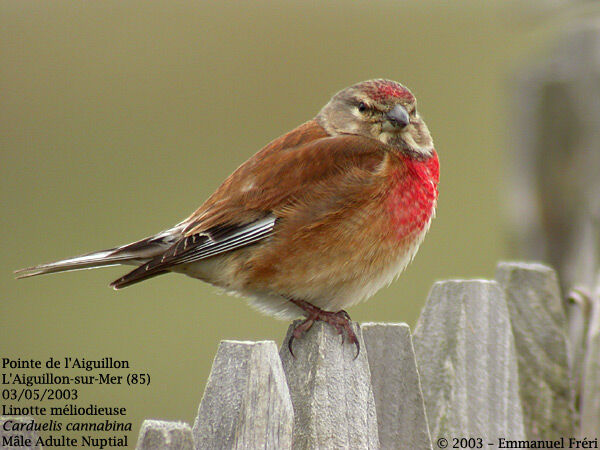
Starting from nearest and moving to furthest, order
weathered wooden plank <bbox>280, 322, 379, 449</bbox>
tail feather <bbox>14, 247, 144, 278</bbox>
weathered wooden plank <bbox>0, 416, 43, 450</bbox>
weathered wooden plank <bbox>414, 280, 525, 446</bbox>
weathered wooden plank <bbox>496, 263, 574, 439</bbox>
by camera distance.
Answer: weathered wooden plank <bbox>0, 416, 43, 450</bbox> → weathered wooden plank <bbox>280, 322, 379, 449</bbox> → weathered wooden plank <bbox>414, 280, 525, 446</bbox> → weathered wooden plank <bbox>496, 263, 574, 439</bbox> → tail feather <bbox>14, 247, 144, 278</bbox>

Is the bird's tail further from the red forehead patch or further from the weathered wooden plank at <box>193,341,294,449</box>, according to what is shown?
the weathered wooden plank at <box>193,341,294,449</box>

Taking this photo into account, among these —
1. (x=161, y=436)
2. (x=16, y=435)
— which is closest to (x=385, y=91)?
(x=161, y=436)

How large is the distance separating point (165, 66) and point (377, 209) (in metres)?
8.80

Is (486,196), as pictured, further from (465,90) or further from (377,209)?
(377,209)

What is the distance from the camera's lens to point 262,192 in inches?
139

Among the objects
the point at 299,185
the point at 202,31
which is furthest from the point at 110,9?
the point at 299,185

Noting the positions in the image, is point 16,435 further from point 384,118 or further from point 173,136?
point 173,136

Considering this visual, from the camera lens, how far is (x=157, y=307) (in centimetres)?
852

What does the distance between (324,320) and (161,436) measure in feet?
3.60

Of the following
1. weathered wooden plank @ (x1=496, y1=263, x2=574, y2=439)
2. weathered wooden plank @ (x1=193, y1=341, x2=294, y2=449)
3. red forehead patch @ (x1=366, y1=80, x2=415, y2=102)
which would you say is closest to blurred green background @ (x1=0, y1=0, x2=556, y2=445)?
red forehead patch @ (x1=366, y1=80, x2=415, y2=102)

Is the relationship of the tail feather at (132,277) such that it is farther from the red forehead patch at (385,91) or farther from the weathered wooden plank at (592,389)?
the weathered wooden plank at (592,389)

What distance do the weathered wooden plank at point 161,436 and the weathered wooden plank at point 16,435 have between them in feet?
0.77

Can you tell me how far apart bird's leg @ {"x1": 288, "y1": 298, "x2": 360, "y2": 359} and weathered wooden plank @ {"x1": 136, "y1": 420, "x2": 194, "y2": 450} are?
626 mm

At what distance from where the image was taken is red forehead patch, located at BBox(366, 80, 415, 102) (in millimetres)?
3844
